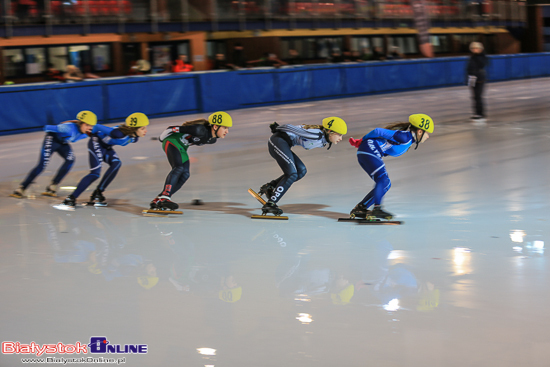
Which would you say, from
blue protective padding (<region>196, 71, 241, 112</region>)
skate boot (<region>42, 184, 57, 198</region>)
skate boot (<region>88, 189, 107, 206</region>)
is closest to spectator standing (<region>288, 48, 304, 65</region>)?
blue protective padding (<region>196, 71, 241, 112</region>)

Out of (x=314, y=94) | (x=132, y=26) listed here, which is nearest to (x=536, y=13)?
(x=314, y=94)

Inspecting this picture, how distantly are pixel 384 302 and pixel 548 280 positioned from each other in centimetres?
126

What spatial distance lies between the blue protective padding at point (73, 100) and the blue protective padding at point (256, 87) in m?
4.60

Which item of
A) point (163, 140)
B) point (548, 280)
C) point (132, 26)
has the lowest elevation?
point (548, 280)

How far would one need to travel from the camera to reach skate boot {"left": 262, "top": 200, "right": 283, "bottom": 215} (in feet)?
22.3

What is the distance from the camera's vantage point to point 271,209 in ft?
22.3

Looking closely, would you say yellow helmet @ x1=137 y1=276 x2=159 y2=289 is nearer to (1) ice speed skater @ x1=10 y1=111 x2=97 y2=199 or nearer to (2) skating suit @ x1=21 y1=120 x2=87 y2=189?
(1) ice speed skater @ x1=10 y1=111 x2=97 y2=199

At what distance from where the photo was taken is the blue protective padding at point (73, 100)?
1511cm

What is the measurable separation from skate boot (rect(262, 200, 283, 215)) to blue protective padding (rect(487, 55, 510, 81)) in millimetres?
22283

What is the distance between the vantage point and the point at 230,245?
18.9ft

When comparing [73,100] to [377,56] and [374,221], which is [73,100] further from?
[377,56]

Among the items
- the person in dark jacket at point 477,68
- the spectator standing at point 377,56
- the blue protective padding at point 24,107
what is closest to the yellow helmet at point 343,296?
the person in dark jacket at point 477,68

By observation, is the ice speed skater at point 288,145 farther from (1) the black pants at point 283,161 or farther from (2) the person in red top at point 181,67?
(2) the person in red top at point 181,67

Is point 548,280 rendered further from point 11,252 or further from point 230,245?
point 11,252
